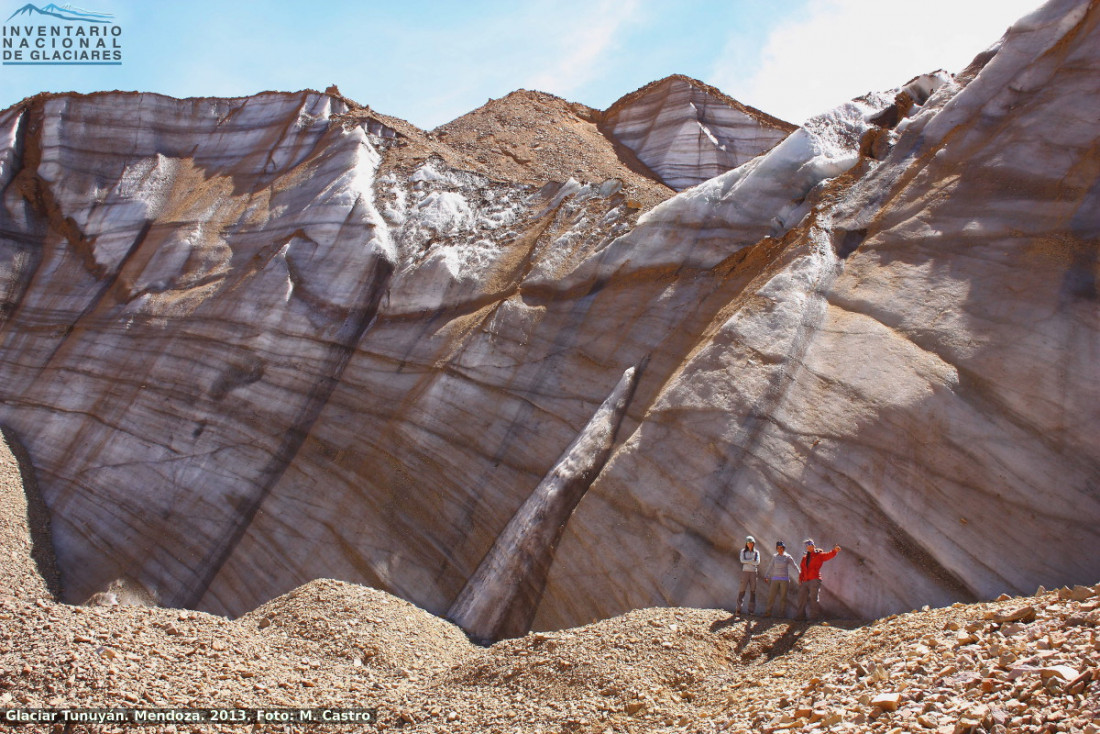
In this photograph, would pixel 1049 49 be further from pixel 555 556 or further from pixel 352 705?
pixel 352 705

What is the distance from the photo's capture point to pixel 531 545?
9.51 m

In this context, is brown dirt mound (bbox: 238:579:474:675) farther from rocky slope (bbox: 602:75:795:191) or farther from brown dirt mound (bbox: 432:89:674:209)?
rocky slope (bbox: 602:75:795:191)

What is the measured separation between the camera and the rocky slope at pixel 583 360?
305 inches

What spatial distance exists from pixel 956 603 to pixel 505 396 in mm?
6872

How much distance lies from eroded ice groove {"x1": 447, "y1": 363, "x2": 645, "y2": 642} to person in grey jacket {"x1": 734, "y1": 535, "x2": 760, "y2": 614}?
8.68ft

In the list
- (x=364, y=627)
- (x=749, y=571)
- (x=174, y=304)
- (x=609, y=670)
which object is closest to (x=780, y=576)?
(x=749, y=571)

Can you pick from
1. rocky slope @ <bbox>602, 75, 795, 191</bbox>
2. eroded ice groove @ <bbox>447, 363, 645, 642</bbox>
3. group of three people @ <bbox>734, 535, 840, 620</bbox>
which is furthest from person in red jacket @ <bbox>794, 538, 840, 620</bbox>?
rocky slope @ <bbox>602, 75, 795, 191</bbox>

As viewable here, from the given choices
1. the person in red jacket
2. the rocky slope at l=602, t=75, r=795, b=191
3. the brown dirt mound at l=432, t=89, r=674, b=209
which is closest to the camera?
the person in red jacket

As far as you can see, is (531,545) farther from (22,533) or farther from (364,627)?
(22,533)

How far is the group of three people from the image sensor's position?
7055 mm

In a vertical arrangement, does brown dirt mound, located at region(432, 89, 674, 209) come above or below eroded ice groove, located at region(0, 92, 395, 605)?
above

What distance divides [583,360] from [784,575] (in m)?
4.99

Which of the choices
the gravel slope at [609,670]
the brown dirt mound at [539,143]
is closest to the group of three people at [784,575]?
the gravel slope at [609,670]

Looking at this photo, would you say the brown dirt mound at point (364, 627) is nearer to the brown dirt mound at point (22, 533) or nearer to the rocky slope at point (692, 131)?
the brown dirt mound at point (22, 533)
